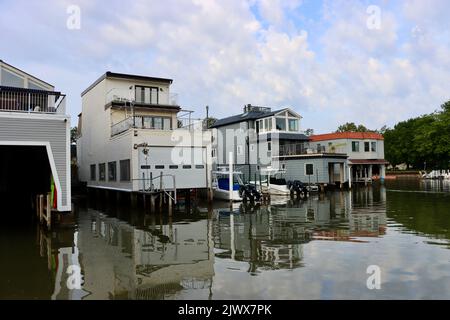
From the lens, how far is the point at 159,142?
85.9 feet

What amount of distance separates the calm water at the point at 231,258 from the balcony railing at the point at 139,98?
13765 millimetres

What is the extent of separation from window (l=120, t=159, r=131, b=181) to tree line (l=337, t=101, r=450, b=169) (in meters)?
56.2

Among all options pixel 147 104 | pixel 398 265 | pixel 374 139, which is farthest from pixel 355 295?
pixel 374 139

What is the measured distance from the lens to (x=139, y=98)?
31.7m

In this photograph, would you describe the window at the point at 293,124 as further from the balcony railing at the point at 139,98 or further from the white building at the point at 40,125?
the white building at the point at 40,125

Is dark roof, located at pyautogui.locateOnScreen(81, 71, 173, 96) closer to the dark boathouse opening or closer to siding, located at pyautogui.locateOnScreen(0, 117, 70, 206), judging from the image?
the dark boathouse opening

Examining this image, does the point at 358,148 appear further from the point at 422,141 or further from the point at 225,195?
the point at 225,195

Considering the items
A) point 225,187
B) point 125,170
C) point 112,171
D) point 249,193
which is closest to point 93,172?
point 112,171

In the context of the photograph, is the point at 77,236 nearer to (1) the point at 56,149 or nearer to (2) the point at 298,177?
(1) the point at 56,149

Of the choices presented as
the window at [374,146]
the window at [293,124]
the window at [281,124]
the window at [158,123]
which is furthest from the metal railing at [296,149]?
the window at [158,123]

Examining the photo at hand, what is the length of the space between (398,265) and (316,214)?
10963mm

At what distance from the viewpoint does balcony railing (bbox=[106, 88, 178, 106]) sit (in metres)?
30.3

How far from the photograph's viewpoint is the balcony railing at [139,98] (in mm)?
30334

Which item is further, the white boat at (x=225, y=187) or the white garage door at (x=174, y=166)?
the white boat at (x=225, y=187)
